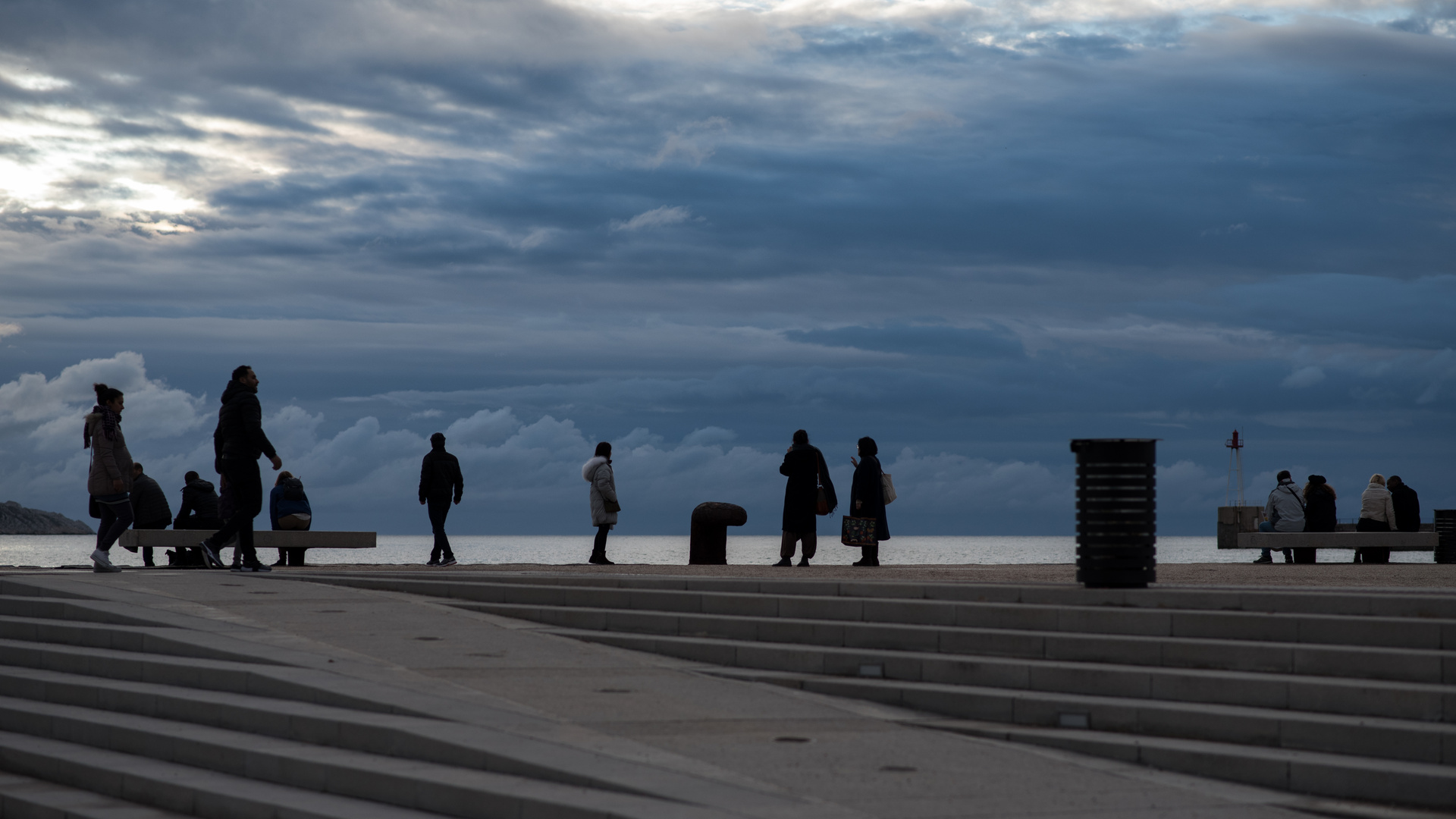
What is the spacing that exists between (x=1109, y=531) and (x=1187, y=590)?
0.68 meters

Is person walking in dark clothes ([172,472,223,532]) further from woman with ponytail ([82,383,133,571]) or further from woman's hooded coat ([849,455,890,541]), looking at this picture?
woman's hooded coat ([849,455,890,541])

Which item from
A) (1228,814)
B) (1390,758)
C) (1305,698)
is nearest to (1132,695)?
(1305,698)

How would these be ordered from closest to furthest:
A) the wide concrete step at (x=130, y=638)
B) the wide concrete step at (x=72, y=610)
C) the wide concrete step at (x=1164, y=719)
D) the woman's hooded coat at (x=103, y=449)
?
the wide concrete step at (x=1164, y=719) → the wide concrete step at (x=130, y=638) → the wide concrete step at (x=72, y=610) → the woman's hooded coat at (x=103, y=449)

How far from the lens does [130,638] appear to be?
9.66 metres

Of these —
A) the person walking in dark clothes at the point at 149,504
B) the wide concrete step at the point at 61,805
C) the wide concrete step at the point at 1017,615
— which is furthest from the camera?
the person walking in dark clothes at the point at 149,504

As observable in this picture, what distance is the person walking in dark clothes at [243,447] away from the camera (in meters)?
13.4

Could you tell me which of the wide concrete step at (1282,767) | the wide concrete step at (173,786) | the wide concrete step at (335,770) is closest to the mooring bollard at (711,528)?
the wide concrete step at (335,770)

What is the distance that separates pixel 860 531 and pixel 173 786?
10970 millimetres

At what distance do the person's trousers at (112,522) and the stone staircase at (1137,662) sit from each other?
5294 mm

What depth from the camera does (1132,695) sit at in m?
7.96

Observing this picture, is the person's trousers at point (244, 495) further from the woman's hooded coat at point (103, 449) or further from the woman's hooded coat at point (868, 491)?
the woman's hooded coat at point (868, 491)

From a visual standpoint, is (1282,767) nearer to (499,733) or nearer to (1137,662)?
(1137,662)

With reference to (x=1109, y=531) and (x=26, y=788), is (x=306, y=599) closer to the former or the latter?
(x=26, y=788)

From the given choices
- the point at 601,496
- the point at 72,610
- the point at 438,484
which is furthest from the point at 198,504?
the point at 72,610
